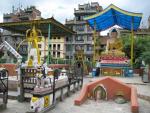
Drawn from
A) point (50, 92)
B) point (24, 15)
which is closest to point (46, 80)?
point (50, 92)

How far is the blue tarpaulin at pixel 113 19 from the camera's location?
797 inches

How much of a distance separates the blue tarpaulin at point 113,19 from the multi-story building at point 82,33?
26842 millimetres

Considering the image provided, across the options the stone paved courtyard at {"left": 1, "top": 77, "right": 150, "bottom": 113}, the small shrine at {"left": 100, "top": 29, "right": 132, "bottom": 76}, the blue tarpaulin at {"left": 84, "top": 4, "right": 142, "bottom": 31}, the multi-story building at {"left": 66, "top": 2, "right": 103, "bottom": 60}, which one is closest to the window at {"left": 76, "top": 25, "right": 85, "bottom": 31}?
the multi-story building at {"left": 66, "top": 2, "right": 103, "bottom": 60}

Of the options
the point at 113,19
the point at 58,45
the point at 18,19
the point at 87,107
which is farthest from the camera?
the point at 18,19

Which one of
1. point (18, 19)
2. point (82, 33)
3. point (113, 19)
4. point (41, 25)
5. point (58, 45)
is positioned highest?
point (18, 19)

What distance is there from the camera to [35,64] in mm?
11250

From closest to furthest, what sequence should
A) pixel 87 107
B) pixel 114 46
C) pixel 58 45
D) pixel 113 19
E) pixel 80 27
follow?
pixel 87 107 < pixel 114 46 < pixel 113 19 < pixel 80 27 < pixel 58 45

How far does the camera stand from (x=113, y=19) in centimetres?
2364

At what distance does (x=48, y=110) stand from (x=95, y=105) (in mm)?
2237

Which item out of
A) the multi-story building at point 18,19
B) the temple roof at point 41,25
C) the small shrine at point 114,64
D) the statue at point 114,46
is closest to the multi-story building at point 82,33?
the multi-story building at point 18,19

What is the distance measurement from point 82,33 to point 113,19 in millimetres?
29798

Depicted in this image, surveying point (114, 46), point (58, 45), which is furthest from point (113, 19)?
point (58, 45)

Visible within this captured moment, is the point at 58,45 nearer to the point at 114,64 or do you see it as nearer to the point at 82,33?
the point at 82,33

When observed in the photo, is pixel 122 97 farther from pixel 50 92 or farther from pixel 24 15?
pixel 24 15
